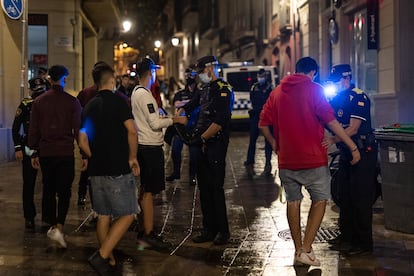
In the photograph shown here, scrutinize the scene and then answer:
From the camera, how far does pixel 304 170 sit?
18.1 ft

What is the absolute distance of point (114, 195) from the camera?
524 cm

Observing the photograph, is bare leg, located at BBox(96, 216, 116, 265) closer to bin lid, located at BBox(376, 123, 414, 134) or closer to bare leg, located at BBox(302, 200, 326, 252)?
bare leg, located at BBox(302, 200, 326, 252)

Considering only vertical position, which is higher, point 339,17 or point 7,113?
point 339,17

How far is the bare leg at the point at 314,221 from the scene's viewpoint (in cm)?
555

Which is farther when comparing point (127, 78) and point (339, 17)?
point (339, 17)

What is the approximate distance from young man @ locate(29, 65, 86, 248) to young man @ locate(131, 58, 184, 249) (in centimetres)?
76

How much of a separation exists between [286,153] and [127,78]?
435cm

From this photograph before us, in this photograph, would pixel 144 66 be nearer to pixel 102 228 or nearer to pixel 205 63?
pixel 205 63

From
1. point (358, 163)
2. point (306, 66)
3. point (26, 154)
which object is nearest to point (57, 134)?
point (26, 154)

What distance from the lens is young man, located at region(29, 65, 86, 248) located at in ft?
20.9

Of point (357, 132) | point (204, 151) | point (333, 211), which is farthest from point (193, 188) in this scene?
point (357, 132)

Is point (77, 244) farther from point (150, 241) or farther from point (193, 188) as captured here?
point (193, 188)

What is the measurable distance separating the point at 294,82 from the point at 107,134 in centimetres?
172

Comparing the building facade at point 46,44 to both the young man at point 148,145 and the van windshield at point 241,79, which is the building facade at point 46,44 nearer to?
the van windshield at point 241,79
